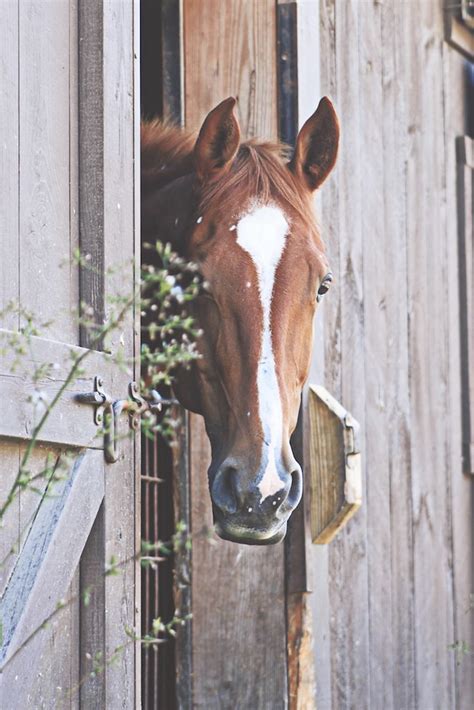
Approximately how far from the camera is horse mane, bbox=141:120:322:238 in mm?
3682

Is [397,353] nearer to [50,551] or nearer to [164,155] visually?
[164,155]

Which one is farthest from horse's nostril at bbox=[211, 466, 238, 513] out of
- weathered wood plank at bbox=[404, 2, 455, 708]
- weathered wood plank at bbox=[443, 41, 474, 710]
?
weathered wood plank at bbox=[443, 41, 474, 710]

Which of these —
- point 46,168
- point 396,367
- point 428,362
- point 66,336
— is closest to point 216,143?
point 46,168

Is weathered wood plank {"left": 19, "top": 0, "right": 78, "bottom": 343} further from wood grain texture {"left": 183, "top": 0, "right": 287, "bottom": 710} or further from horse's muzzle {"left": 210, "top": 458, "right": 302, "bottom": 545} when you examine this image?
wood grain texture {"left": 183, "top": 0, "right": 287, "bottom": 710}

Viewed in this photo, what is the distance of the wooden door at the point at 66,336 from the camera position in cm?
264

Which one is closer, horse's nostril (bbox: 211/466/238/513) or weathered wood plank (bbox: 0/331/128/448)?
weathered wood plank (bbox: 0/331/128/448)

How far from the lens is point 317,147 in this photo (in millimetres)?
3961

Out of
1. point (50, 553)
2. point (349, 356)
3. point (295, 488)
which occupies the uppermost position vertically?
point (349, 356)

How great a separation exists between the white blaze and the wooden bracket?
815 millimetres

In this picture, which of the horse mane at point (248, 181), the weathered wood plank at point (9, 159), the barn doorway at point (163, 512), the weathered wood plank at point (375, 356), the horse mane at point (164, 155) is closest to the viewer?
the weathered wood plank at point (9, 159)

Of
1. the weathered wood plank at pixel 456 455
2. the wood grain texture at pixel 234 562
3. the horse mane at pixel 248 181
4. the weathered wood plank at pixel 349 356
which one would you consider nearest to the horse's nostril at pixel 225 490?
the horse mane at pixel 248 181

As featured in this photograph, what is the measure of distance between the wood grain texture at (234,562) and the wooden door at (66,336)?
46.1 inches

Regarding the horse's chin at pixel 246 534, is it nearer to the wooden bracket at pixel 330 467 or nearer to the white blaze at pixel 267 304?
the white blaze at pixel 267 304

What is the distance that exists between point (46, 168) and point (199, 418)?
1626 mm
